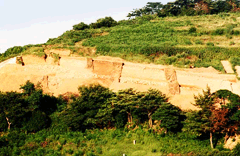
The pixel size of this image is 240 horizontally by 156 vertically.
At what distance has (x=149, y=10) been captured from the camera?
1941 inches

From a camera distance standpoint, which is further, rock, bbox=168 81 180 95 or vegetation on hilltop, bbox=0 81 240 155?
rock, bbox=168 81 180 95

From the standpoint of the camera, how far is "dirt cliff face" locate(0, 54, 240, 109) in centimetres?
2294

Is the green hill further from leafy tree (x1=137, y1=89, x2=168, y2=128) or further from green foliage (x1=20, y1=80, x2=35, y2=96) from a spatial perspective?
leafy tree (x1=137, y1=89, x2=168, y2=128)

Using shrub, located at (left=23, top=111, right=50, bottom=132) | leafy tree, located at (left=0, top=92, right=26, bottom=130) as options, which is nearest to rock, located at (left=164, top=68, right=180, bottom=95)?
shrub, located at (left=23, top=111, right=50, bottom=132)

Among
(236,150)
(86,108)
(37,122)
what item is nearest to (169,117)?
(236,150)

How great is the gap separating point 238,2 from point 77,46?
87.9ft

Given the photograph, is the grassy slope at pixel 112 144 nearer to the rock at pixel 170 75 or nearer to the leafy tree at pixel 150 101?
the leafy tree at pixel 150 101

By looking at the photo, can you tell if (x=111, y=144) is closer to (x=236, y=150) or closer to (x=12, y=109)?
(x=12, y=109)

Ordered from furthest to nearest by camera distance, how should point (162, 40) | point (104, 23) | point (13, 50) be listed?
point (104, 23) → point (162, 40) → point (13, 50)

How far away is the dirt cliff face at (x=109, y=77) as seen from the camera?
22.9 m

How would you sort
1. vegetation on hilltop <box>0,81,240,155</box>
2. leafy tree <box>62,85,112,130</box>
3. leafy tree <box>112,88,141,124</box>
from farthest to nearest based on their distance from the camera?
leafy tree <box>112,88,141,124</box>, leafy tree <box>62,85,112,130</box>, vegetation on hilltop <box>0,81,240,155</box>

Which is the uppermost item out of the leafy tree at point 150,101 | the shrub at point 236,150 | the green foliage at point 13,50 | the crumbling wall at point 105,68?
the green foliage at point 13,50

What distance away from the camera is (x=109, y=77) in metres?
24.4

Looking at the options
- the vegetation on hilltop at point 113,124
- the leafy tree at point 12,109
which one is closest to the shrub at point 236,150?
the vegetation on hilltop at point 113,124
